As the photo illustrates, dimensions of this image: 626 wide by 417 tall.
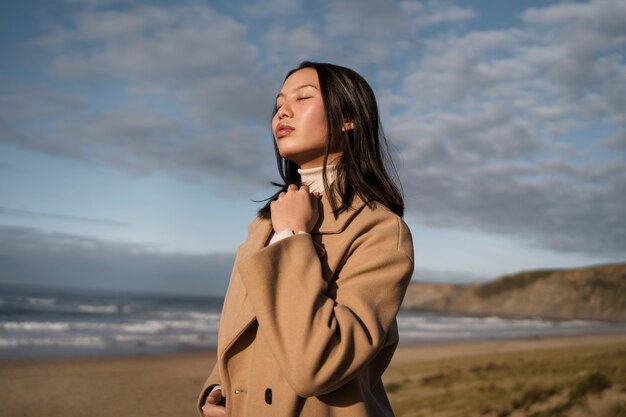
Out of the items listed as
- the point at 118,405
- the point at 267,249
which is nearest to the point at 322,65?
the point at 267,249

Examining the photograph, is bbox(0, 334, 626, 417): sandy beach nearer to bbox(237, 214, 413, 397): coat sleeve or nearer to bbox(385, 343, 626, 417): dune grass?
bbox(385, 343, 626, 417): dune grass

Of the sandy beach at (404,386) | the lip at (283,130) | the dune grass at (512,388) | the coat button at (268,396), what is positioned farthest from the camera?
the sandy beach at (404,386)

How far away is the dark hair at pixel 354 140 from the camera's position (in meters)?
1.77

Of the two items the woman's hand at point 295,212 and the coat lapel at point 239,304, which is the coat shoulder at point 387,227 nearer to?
the woman's hand at point 295,212

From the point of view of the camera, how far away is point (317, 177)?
1.85 m

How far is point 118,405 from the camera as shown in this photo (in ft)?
27.5

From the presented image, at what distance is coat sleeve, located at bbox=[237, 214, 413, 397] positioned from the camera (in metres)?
1.37

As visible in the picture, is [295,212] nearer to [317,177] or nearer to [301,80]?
[317,177]

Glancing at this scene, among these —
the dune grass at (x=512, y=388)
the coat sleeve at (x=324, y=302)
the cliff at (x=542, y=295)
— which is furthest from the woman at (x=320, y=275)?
the cliff at (x=542, y=295)

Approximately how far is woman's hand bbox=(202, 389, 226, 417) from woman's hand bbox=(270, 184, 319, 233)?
53 centimetres

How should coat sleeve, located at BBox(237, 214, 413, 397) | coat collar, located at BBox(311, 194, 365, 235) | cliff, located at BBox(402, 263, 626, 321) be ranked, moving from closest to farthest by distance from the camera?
coat sleeve, located at BBox(237, 214, 413, 397) → coat collar, located at BBox(311, 194, 365, 235) → cliff, located at BBox(402, 263, 626, 321)

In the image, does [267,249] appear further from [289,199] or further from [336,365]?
[336,365]

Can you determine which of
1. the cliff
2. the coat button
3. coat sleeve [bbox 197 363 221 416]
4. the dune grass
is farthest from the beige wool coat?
the cliff

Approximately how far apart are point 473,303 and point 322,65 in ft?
216
